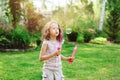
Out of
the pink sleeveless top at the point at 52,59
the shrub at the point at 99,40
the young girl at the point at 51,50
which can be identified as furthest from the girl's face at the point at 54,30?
the shrub at the point at 99,40

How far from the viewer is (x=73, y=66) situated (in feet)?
24.6

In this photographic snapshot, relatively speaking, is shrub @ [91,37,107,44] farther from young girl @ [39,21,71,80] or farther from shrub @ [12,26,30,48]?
young girl @ [39,21,71,80]

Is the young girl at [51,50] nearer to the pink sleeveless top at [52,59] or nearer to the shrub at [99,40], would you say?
the pink sleeveless top at [52,59]

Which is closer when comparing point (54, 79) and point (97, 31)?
point (54, 79)

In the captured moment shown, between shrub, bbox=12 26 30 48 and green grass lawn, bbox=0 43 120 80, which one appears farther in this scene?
shrub, bbox=12 26 30 48

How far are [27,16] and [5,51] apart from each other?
2824 millimetres

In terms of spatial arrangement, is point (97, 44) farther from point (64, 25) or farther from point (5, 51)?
point (5, 51)

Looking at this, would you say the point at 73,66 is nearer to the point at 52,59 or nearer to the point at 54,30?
the point at 52,59

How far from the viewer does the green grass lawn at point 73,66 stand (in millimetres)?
6364

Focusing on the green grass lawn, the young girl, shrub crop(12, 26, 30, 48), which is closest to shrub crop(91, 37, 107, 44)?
the green grass lawn

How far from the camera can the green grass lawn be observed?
20.9 feet

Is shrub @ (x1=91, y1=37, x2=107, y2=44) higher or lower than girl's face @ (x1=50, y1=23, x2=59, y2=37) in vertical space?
lower

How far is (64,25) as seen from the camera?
1398cm

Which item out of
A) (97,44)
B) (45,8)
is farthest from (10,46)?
(45,8)
